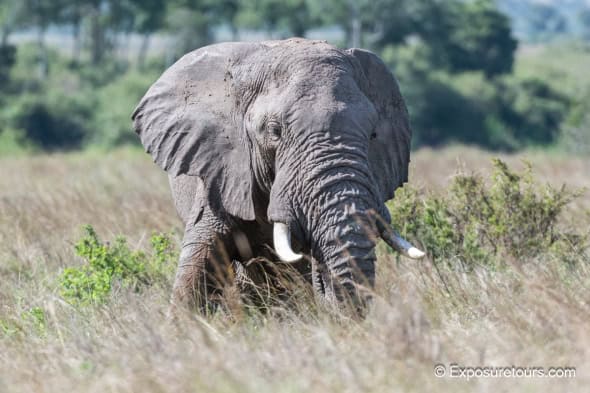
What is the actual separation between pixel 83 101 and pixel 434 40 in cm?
1799

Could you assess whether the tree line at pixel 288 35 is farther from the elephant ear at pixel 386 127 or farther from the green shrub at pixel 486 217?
the elephant ear at pixel 386 127

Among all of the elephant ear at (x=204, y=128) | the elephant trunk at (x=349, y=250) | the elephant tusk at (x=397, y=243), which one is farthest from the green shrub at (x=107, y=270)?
the elephant tusk at (x=397, y=243)

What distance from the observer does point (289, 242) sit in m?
6.25

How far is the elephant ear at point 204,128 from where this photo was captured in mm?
6777

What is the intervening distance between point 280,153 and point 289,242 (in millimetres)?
448

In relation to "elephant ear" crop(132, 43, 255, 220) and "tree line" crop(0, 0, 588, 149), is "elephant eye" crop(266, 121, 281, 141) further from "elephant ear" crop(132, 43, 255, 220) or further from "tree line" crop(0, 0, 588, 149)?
"tree line" crop(0, 0, 588, 149)

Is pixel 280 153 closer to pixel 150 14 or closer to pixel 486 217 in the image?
pixel 486 217

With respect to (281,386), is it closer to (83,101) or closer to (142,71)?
(83,101)

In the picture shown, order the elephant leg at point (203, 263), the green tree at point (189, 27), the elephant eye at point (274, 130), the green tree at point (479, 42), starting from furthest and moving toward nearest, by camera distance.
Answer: the green tree at point (479, 42), the green tree at point (189, 27), the elephant leg at point (203, 263), the elephant eye at point (274, 130)

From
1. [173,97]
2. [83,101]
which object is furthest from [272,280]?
[83,101]

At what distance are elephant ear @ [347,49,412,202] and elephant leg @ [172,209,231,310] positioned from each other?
867mm

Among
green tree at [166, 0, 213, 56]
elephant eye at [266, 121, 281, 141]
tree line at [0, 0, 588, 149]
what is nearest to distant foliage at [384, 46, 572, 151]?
tree line at [0, 0, 588, 149]

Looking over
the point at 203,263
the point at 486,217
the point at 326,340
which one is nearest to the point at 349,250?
the point at 326,340

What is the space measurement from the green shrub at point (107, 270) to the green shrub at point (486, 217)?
1.60 metres
